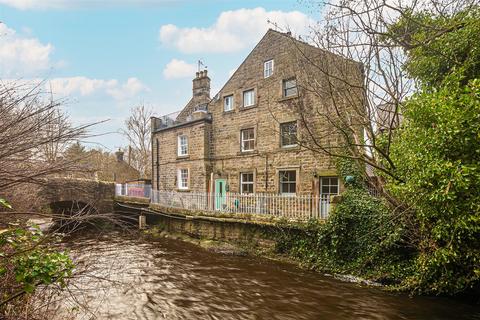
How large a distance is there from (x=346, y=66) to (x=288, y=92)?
272 inches

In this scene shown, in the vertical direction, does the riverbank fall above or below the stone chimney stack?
below

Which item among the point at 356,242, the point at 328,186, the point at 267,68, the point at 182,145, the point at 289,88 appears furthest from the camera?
the point at 182,145

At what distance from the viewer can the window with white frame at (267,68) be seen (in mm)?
16445

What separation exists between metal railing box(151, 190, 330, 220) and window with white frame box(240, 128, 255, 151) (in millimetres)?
3803

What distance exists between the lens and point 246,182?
17062 mm

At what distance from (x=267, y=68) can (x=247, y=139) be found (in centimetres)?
450

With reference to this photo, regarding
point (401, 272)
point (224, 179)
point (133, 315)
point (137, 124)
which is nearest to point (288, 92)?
point (224, 179)

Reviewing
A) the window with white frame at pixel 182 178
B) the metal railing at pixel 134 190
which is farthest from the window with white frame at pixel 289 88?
A: the metal railing at pixel 134 190

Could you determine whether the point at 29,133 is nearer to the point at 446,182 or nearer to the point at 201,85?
the point at 446,182

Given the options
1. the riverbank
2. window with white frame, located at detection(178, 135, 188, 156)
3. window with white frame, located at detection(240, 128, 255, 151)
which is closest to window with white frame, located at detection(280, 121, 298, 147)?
window with white frame, located at detection(240, 128, 255, 151)

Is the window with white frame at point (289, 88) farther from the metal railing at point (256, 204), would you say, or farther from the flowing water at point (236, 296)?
the flowing water at point (236, 296)

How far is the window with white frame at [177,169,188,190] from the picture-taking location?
1988 centimetres

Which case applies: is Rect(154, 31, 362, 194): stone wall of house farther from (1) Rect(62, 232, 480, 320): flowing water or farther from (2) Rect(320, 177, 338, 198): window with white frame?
(1) Rect(62, 232, 480, 320): flowing water

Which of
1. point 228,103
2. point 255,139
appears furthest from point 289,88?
point 228,103
